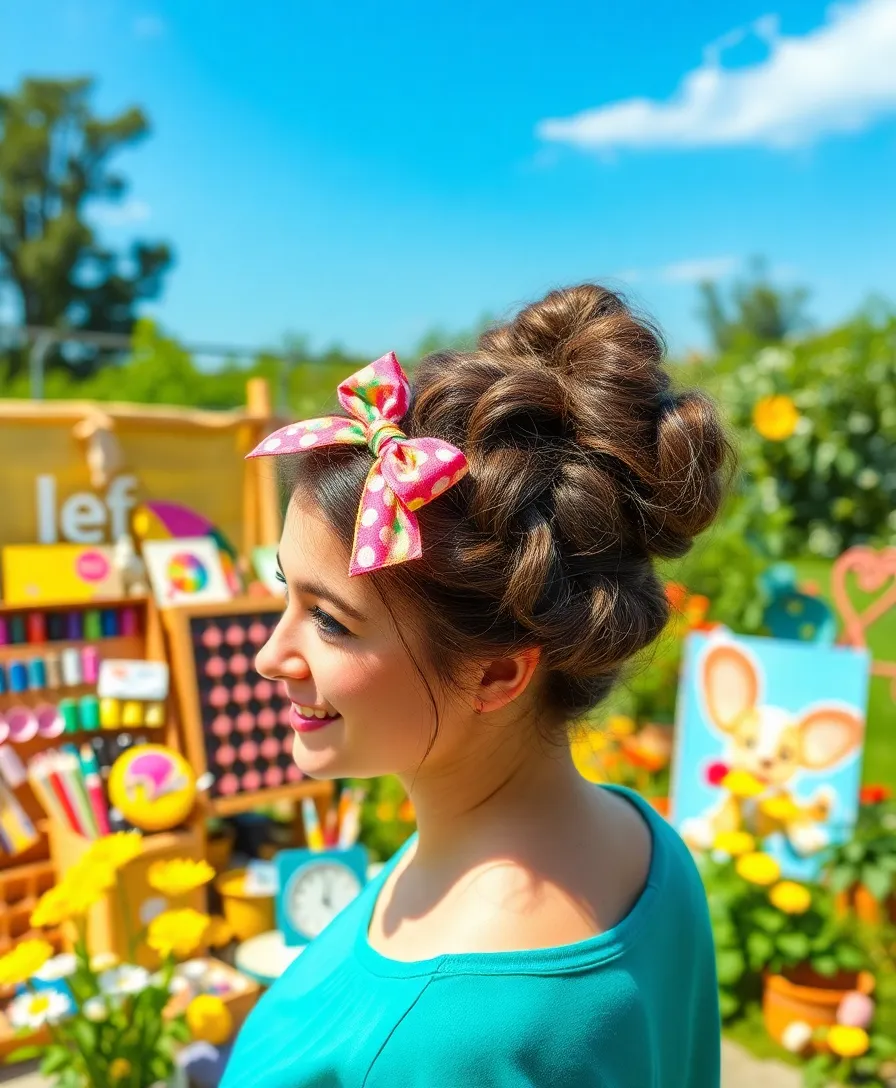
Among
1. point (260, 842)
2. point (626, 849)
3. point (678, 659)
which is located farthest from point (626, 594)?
point (678, 659)

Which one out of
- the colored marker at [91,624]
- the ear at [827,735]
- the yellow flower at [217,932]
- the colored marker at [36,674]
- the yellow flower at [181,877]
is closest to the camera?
the yellow flower at [181,877]

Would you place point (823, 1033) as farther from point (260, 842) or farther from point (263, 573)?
point (263, 573)

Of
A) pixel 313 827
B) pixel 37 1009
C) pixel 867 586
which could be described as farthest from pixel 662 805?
pixel 37 1009

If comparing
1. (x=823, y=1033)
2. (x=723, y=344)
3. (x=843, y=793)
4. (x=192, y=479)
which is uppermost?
(x=723, y=344)

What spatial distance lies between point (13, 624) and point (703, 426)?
2330 mm

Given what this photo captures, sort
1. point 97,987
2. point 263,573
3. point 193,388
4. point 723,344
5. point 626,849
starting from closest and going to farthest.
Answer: point 626,849 < point 97,987 < point 263,573 < point 193,388 < point 723,344

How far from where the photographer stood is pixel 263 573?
329 centimetres

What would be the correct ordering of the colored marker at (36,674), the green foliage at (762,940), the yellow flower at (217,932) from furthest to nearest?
1. the colored marker at (36,674)
2. the green foliage at (762,940)
3. the yellow flower at (217,932)

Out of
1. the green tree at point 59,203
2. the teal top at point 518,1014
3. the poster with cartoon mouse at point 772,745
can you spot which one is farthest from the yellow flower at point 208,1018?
the green tree at point 59,203

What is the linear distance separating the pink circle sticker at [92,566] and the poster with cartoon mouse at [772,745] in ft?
6.62

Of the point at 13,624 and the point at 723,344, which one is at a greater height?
the point at 723,344

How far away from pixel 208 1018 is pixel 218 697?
1.04 metres

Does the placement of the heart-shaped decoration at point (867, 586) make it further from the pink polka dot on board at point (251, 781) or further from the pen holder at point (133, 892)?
the pen holder at point (133, 892)

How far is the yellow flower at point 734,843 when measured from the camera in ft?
8.98
